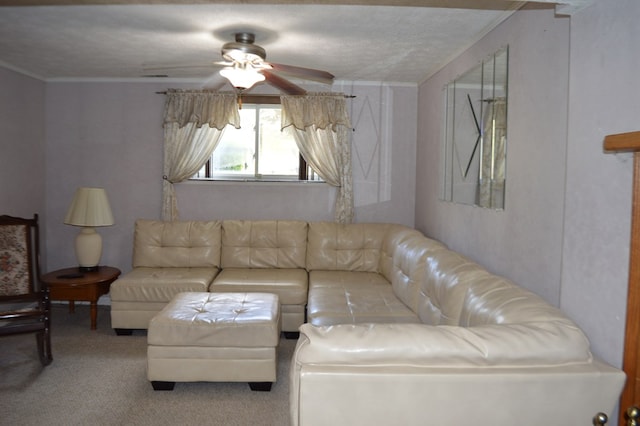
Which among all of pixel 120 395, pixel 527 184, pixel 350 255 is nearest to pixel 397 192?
pixel 350 255

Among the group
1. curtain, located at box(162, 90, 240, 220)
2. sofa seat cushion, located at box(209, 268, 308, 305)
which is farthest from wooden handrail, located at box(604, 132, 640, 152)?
curtain, located at box(162, 90, 240, 220)

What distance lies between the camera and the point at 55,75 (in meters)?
5.11

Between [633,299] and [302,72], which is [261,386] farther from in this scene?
[633,299]

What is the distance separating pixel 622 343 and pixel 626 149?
2.21ft

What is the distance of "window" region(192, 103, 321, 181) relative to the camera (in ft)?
17.6

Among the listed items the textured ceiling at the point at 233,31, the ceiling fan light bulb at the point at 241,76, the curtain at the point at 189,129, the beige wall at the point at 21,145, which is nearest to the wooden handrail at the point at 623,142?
the textured ceiling at the point at 233,31

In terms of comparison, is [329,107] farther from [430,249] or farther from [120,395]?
[120,395]

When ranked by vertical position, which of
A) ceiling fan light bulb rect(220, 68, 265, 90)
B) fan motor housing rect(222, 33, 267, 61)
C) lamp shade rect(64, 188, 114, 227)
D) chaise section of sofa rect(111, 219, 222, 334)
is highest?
fan motor housing rect(222, 33, 267, 61)

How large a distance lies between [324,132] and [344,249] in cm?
124

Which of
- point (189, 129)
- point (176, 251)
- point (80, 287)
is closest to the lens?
point (80, 287)

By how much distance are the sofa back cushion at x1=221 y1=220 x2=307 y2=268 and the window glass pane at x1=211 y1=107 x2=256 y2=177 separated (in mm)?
750

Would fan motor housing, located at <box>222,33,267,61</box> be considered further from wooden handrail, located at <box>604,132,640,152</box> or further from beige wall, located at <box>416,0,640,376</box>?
wooden handrail, located at <box>604,132,640,152</box>

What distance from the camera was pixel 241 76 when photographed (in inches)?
126

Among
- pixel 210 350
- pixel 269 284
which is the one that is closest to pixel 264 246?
pixel 269 284
